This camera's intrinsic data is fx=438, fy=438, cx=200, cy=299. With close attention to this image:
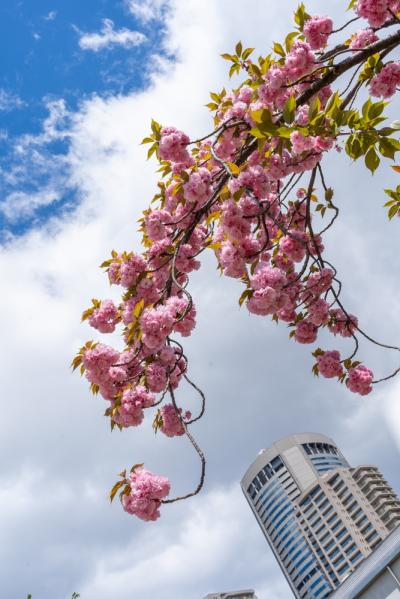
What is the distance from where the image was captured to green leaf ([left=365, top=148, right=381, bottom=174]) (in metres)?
2.16

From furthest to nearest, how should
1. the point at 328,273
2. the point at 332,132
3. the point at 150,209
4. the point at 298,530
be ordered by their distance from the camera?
the point at 298,530
the point at 328,273
the point at 150,209
the point at 332,132

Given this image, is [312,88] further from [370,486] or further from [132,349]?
[370,486]

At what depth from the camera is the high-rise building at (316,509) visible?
10174 centimetres

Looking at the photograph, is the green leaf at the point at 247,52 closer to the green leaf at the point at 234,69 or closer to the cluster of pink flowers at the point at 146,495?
the green leaf at the point at 234,69

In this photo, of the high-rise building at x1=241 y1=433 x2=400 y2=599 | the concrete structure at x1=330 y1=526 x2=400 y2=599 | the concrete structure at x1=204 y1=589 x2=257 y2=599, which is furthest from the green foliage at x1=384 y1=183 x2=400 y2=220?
the concrete structure at x1=204 y1=589 x2=257 y2=599

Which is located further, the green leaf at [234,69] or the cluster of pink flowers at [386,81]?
the green leaf at [234,69]

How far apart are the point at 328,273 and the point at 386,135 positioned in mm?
1667

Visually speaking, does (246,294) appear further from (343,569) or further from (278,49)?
(343,569)

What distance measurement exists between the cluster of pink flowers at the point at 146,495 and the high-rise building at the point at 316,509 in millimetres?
109336

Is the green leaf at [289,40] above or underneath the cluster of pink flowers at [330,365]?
above

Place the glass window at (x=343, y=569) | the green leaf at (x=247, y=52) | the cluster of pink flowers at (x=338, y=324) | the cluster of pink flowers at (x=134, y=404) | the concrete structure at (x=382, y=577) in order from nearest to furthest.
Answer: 1. the cluster of pink flowers at (x=134, y=404)
2. the green leaf at (x=247, y=52)
3. the cluster of pink flowers at (x=338, y=324)
4. the concrete structure at (x=382, y=577)
5. the glass window at (x=343, y=569)

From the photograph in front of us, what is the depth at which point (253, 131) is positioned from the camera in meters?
2.12

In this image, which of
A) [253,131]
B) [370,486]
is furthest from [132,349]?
[370,486]

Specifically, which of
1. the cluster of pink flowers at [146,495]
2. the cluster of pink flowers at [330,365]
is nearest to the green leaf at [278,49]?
the cluster of pink flowers at [330,365]
